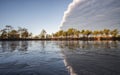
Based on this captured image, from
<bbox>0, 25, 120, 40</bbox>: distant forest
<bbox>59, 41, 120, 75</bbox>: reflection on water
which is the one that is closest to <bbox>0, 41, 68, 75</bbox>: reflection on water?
<bbox>59, 41, 120, 75</bbox>: reflection on water

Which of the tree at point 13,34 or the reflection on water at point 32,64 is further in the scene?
the tree at point 13,34

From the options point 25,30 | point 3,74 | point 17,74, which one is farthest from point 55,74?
point 25,30

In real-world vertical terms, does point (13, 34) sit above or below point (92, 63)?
above

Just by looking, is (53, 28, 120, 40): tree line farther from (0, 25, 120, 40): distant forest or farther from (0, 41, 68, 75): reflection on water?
(0, 41, 68, 75): reflection on water

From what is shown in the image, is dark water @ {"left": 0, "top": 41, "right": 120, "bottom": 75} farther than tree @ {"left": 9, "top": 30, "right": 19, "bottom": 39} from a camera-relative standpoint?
No

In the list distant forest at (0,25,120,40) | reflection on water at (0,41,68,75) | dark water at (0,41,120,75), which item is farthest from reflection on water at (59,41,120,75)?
distant forest at (0,25,120,40)

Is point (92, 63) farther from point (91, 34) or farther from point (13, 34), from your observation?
point (91, 34)

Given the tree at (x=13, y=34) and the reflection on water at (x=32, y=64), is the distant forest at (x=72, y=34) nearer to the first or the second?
the tree at (x=13, y=34)

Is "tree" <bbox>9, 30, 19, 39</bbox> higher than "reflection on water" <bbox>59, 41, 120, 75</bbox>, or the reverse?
"tree" <bbox>9, 30, 19, 39</bbox>

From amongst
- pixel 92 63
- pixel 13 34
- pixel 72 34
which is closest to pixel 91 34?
pixel 72 34

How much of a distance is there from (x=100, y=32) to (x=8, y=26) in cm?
7729

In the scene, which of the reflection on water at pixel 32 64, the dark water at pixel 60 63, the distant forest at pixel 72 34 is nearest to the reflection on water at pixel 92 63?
the dark water at pixel 60 63

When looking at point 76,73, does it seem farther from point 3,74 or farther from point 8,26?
point 8,26

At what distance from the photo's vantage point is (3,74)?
231 inches
